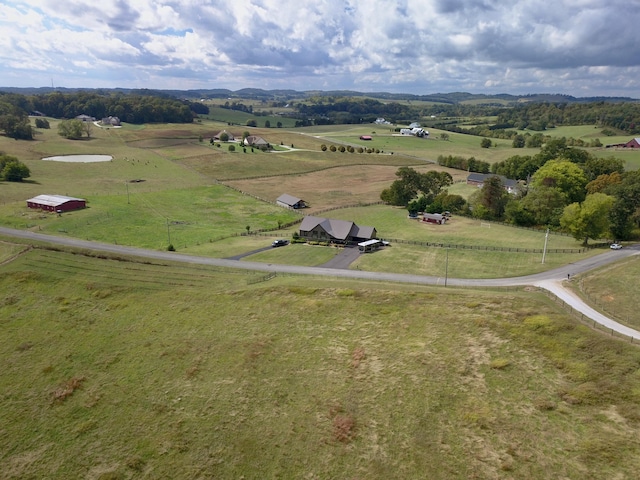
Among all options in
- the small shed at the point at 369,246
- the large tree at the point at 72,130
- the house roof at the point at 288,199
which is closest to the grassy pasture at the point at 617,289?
the small shed at the point at 369,246

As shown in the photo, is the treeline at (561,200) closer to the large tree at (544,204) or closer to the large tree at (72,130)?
the large tree at (544,204)

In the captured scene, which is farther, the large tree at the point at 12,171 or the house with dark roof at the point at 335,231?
the large tree at the point at 12,171

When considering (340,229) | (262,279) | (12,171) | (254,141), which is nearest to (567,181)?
(340,229)

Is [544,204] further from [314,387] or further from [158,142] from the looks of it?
[158,142]

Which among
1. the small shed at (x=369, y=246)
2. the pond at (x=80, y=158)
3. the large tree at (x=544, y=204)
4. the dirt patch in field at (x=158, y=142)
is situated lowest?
the small shed at (x=369, y=246)

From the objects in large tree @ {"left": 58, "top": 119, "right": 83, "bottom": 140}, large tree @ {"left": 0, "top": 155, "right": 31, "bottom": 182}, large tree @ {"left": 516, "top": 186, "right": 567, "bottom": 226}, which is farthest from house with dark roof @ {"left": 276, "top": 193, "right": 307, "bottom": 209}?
large tree @ {"left": 58, "top": 119, "right": 83, "bottom": 140}

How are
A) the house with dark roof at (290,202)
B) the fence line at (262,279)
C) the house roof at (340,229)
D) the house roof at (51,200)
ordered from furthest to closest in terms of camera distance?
1. the house with dark roof at (290,202)
2. the house roof at (51,200)
3. the house roof at (340,229)
4. the fence line at (262,279)

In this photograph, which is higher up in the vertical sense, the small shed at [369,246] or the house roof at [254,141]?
the house roof at [254,141]
